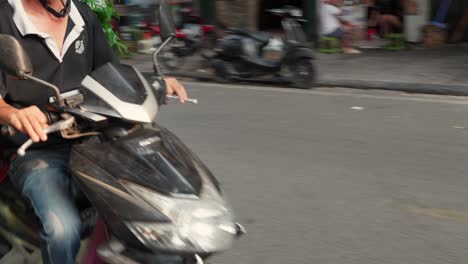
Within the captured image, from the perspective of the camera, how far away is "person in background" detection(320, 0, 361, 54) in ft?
40.6

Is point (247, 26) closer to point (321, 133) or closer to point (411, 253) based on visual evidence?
point (321, 133)

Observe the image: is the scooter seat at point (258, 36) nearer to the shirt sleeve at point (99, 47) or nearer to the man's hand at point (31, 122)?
the shirt sleeve at point (99, 47)

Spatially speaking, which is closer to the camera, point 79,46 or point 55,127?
point 55,127

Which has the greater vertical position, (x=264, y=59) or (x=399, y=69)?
(x=264, y=59)

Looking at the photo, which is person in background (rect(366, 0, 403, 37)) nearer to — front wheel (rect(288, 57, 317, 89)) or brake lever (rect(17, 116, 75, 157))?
front wheel (rect(288, 57, 317, 89))

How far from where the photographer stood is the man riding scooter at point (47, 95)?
227 cm

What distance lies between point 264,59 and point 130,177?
7.91m

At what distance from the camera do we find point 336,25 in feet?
40.9

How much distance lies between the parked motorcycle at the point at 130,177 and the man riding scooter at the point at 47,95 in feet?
0.28

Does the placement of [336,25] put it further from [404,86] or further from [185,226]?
[185,226]

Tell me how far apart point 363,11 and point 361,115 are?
6168mm

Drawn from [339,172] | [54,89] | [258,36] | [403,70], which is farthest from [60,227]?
[403,70]

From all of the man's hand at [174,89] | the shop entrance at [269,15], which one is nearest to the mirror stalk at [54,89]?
the man's hand at [174,89]

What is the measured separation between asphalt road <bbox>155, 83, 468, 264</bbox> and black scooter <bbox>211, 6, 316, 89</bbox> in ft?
3.28
